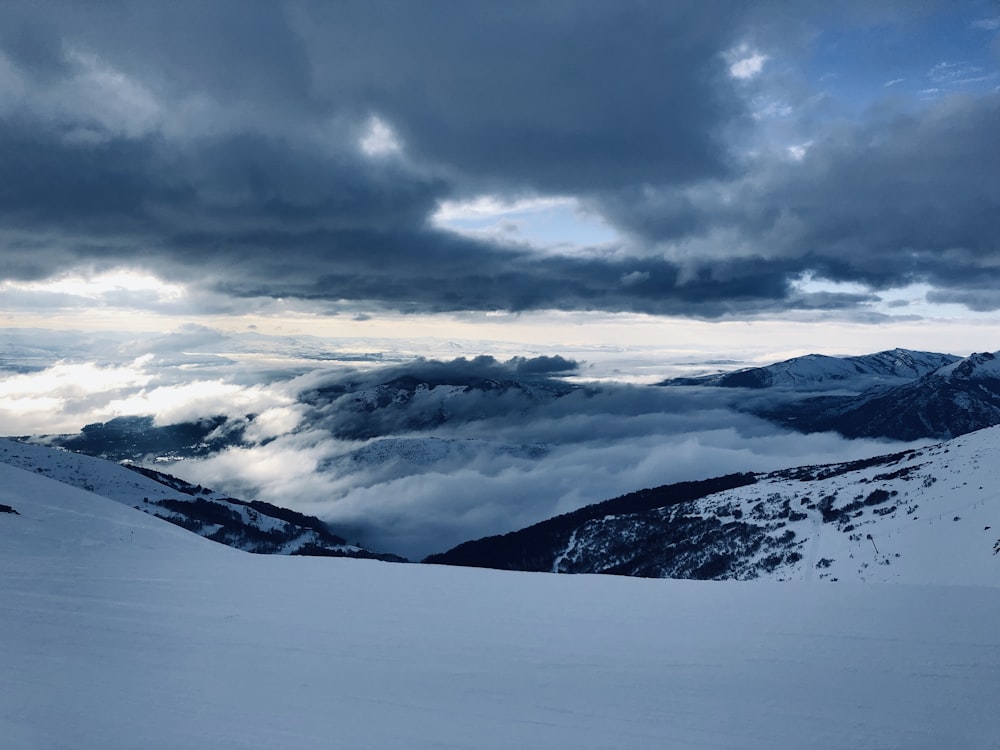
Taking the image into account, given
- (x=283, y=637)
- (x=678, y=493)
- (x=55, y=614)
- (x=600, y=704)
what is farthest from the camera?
(x=678, y=493)

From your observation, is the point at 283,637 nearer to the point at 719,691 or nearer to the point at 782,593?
the point at 719,691

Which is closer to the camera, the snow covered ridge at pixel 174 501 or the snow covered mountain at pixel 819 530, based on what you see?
the snow covered mountain at pixel 819 530

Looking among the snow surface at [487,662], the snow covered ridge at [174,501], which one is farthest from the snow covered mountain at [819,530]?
the snow covered ridge at [174,501]

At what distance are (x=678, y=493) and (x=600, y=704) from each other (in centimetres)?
17284

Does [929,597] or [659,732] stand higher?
[929,597]

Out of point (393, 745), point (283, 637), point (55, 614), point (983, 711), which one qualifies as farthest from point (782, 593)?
point (55, 614)

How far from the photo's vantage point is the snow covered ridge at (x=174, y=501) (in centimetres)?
14875

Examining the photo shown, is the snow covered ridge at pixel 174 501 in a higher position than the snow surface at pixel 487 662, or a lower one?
lower

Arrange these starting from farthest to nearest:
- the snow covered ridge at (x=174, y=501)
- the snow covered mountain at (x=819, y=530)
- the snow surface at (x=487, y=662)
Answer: the snow covered ridge at (x=174, y=501) < the snow covered mountain at (x=819, y=530) < the snow surface at (x=487, y=662)

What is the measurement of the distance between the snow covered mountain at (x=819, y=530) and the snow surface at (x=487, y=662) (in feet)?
95.4

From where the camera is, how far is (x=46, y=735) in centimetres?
588

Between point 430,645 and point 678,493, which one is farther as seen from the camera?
point 678,493

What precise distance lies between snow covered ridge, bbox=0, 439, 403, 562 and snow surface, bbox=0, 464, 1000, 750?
14167cm

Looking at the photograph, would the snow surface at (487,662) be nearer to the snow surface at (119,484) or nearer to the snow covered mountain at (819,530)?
the snow covered mountain at (819,530)
